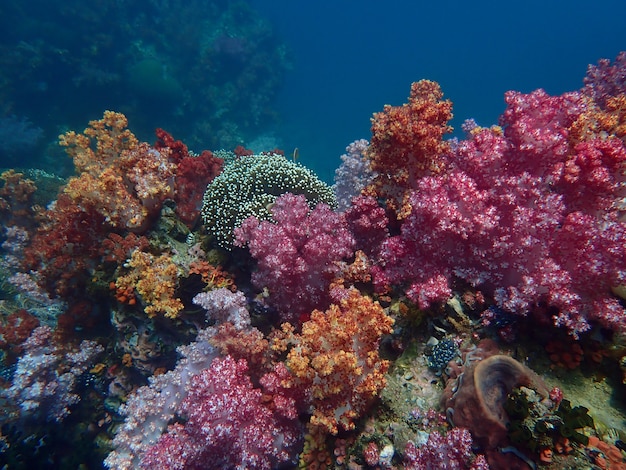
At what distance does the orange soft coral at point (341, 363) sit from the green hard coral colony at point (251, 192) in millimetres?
2375

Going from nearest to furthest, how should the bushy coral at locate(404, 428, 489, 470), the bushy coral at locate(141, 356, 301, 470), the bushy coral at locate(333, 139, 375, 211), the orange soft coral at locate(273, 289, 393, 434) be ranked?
the bushy coral at locate(404, 428, 489, 470), the orange soft coral at locate(273, 289, 393, 434), the bushy coral at locate(141, 356, 301, 470), the bushy coral at locate(333, 139, 375, 211)

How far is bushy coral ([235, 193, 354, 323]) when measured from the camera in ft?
16.7

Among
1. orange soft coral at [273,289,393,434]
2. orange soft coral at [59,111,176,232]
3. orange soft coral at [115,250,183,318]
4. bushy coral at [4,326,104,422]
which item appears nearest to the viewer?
orange soft coral at [273,289,393,434]

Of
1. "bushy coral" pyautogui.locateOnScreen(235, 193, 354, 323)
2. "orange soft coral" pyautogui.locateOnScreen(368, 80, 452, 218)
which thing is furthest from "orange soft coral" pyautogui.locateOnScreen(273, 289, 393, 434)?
"orange soft coral" pyautogui.locateOnScreen(368, 80, 452, 218)

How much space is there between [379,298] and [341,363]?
4.67 ft

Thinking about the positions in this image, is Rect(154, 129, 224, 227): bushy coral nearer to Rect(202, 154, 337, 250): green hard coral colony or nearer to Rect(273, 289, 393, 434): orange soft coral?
Rect(202, 154, 337, 250): green hard coral colony

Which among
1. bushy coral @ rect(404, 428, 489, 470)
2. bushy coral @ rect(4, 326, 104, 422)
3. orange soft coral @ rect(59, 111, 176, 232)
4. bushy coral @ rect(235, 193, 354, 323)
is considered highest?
orange soft coral @ rect(59, 111, 176, 232)

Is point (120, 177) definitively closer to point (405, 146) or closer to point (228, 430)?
point (228, 430)

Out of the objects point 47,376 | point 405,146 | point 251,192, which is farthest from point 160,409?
point 405,146

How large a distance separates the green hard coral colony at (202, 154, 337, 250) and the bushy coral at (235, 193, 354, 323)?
53 cm

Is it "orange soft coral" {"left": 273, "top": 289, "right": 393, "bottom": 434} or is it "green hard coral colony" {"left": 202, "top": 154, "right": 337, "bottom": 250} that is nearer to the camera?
"orange soft coral" {"left": 273, "top": 289, "right": 393, "bottom": 434}

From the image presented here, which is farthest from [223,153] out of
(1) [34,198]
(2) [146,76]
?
(2) [146,76]

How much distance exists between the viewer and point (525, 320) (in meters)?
4.31

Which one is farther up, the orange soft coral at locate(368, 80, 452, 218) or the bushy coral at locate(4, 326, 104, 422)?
the orange soft coral at locate(368, 80, 452, 218)
